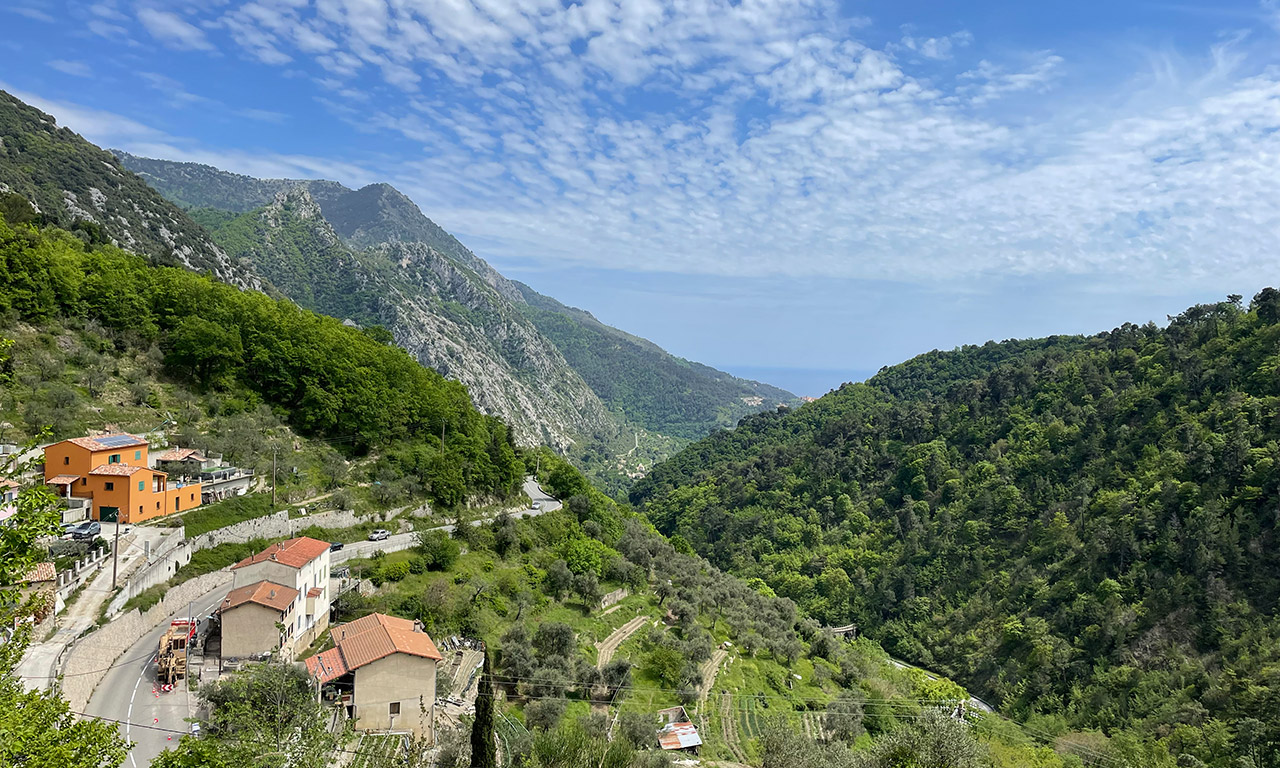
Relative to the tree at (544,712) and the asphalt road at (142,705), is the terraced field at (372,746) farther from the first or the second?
the tree at (544,712)

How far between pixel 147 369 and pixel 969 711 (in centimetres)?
6688

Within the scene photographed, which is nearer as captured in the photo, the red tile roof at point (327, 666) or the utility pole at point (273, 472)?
the red tile roof at point (327, 666)

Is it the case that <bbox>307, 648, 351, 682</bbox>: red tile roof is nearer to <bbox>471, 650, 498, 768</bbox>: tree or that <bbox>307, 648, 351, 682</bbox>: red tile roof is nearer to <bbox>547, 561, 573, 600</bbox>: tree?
<bbox>471, 650, 498, 768</bbox>: tree

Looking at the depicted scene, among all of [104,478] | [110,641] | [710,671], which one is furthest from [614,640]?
[104,478]

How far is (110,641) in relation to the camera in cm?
2681

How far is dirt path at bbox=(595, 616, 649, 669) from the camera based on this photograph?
137 feet

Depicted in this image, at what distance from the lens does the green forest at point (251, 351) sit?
49125 mm

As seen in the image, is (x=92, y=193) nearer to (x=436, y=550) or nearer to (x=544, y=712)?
(x=436, y=550)

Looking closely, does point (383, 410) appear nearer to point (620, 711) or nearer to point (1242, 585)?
point (620, 711)

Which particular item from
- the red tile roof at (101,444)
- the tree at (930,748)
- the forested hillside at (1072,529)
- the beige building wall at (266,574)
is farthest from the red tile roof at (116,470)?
the forested hillside at (1072,529)

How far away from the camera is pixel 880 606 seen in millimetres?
76562

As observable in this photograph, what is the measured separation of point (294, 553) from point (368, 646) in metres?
7.46

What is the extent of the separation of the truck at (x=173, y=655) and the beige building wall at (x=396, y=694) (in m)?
7.20

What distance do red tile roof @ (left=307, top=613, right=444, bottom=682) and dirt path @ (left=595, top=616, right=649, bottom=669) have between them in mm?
13354
